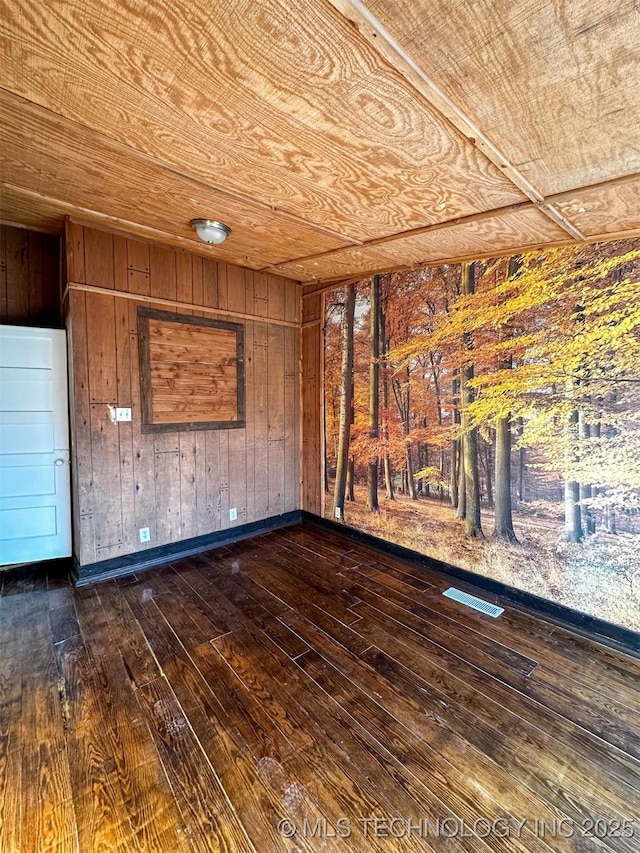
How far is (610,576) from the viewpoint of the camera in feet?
7.53

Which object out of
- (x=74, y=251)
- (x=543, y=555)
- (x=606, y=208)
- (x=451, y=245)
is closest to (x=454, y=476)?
(x=543, y=555)

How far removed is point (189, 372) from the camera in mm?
3389

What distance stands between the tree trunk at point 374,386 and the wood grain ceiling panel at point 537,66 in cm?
196

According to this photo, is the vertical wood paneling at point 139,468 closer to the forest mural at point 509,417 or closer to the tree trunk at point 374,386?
the forest mural at point 509,417

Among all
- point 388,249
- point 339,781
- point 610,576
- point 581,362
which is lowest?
point 339,781

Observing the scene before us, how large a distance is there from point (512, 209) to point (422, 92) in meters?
1.02

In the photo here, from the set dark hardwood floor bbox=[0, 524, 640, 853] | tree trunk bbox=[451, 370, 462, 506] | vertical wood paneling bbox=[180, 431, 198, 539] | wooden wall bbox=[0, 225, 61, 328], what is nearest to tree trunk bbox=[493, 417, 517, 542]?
tree trunk bbox=[451, 370, 462, 506]

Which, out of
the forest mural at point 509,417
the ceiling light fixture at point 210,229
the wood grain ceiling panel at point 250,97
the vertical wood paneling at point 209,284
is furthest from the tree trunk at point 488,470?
the vertical wood paneling at point 209,284

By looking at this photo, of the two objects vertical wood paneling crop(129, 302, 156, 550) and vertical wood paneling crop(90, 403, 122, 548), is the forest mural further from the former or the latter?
vertical wood paneling crop(90, 403, 122, 548)

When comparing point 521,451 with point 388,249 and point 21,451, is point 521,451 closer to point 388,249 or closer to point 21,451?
point 388,249

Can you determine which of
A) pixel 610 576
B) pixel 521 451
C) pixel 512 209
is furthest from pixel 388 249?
pixel 610 576

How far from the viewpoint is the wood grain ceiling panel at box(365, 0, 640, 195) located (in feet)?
3.29

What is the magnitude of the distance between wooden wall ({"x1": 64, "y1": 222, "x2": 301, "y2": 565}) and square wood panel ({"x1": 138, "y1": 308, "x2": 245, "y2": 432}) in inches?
3.3

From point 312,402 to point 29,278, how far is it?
2.78 m
